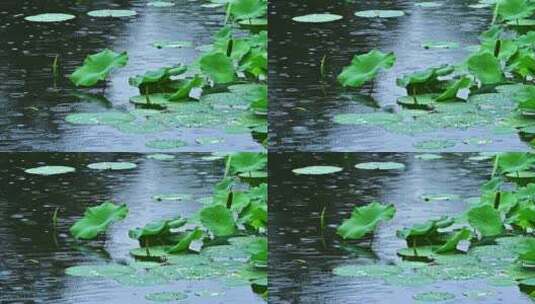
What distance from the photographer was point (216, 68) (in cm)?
739

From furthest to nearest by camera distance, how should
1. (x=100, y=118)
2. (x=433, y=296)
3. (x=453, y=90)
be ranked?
(x=453, y=90), (x=100, y=118), (x=433, y=296)

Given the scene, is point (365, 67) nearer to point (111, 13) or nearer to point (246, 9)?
point (246, 9)

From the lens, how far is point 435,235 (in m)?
6.82

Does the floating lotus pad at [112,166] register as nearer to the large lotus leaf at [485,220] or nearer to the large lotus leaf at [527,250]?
the large lotus leaf at [485,220]

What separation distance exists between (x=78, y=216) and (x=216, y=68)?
0.77 meters

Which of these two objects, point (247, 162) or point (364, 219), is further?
point (247, 162)

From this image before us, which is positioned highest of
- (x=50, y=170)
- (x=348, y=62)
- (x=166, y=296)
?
(x=348, y=62)

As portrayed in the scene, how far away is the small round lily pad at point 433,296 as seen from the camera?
21.5 ft

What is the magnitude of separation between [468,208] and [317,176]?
1.44 ft

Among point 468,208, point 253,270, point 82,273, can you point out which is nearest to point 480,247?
point 468,208

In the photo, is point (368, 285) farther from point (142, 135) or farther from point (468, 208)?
point (142, 135)

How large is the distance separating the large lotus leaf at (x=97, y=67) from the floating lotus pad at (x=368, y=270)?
1.12 meters

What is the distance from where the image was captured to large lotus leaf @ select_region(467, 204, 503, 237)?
6.85 metres

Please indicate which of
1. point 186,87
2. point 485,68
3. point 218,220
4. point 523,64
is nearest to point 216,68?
point 186,87
